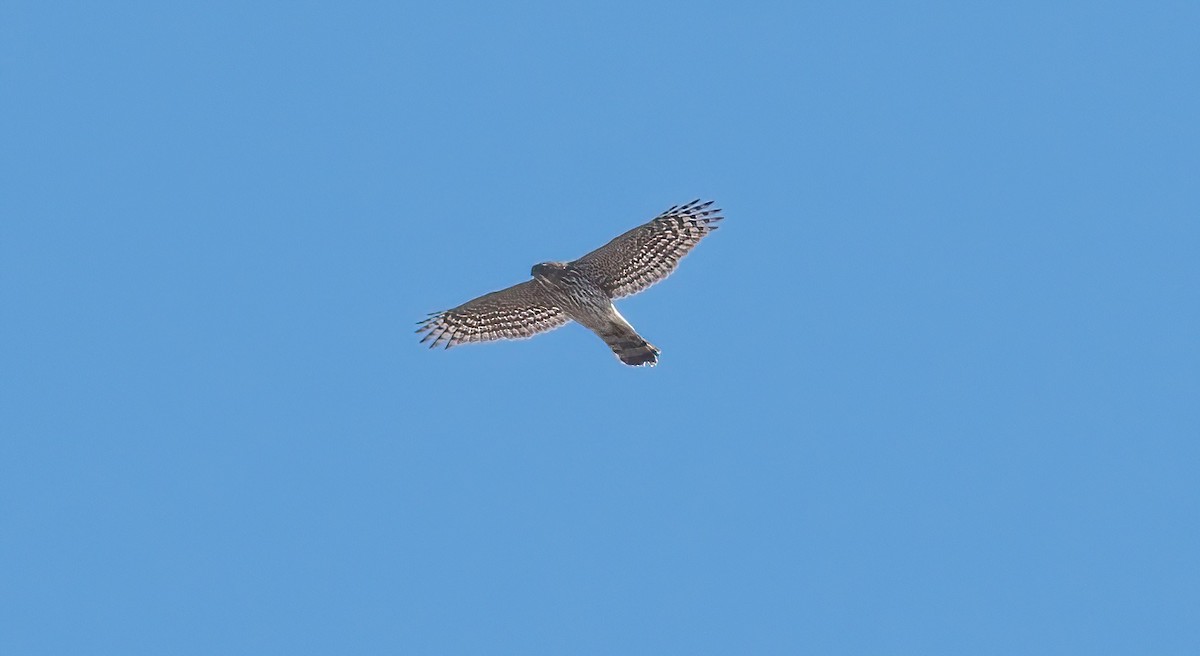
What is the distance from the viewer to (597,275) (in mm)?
33094

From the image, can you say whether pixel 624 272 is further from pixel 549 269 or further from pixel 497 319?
pixel 497 319

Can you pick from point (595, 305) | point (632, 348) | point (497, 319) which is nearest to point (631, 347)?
point (632, 348)

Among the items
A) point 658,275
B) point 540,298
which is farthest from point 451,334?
point 658,275

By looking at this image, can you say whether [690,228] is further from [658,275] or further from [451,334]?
[451,334]

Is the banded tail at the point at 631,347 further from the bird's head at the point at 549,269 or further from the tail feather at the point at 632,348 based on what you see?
the bird's head at the point at 549,269

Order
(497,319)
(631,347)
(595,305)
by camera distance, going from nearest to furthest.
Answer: (595,305), (631,347), (497,319)

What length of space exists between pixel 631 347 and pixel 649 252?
1.64m

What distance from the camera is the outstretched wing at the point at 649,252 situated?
108 ft

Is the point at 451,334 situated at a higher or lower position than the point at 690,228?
lower

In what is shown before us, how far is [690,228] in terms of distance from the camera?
3294 centimetres

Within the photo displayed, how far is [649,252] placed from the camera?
33000 mm

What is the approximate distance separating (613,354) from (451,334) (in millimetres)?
3344

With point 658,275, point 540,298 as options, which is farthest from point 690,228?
point 540,298

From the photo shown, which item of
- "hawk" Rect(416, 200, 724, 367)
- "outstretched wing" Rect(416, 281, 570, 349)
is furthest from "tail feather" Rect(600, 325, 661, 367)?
"outstretched wing" Rect(416, 281, 570, 349)
